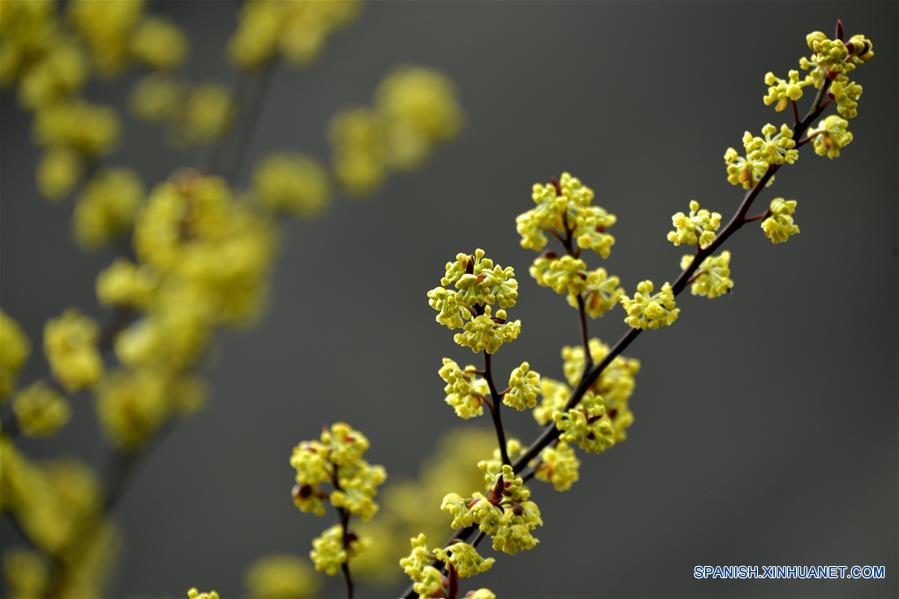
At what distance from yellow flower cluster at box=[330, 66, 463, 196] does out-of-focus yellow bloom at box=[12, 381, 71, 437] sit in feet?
2.37

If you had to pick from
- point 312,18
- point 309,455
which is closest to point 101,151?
point 312,18

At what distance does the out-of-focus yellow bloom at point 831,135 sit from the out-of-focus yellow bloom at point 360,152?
1.08m

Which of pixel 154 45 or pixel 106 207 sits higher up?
pixel 154 45

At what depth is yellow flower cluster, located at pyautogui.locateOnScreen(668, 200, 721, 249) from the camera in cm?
60

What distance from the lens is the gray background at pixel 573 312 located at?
93.2 inches

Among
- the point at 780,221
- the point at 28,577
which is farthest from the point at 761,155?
the point at 28,577

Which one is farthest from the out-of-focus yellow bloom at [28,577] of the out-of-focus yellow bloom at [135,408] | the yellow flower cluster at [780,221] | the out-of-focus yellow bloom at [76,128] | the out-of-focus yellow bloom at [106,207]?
the yellow flower cluster at [780,221]

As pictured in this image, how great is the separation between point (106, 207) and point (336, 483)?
34.4 inches

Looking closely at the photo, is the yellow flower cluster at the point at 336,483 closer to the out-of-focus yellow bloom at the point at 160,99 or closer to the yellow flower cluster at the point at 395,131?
the yellow flower cluster at the point at 395,131

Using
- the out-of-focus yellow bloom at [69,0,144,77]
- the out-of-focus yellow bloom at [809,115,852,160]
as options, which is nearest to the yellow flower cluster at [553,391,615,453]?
the out-of-focus yellow bloom at [809,115,852,160]

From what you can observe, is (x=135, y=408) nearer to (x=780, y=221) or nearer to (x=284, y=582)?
(x=284, y=582)

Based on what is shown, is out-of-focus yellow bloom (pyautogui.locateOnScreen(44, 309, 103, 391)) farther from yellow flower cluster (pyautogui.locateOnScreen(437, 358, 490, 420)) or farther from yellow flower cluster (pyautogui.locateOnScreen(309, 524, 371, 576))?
yellow flower cluster (pyautogui.locateOnScreen(437, 358, 490, 420))

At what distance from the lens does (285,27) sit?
56.8 inches

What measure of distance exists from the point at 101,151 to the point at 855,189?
6.80 ft
